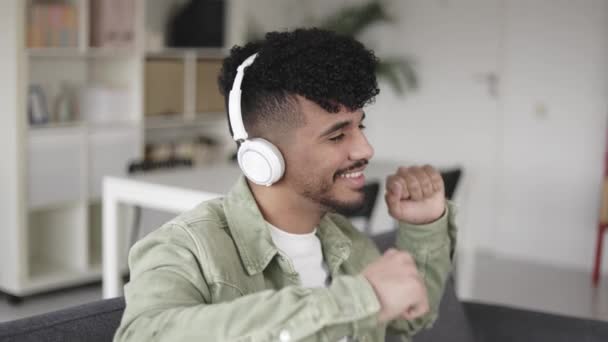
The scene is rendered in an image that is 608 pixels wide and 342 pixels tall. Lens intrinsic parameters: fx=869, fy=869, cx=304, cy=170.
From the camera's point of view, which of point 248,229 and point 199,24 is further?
point 199,24

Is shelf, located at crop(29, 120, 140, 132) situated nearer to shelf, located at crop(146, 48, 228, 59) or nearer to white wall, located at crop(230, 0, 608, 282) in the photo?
shelf, located at crop(146, 48, 228, 59)

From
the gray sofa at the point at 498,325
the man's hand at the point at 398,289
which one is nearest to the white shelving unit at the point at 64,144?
the gray sofa at the point at 498,325

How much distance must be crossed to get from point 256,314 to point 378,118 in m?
5.25

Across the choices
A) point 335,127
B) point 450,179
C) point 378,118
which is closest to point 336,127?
point 335,127

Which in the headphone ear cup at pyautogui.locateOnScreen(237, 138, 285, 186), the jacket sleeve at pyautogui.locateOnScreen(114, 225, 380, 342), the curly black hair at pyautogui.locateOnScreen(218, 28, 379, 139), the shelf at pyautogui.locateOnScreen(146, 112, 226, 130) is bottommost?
the shelf at pyautogui.locateOnScreen(146, 112, 226, 130)

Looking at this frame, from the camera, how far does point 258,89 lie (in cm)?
135

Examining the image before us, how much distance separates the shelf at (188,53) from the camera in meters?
4.80

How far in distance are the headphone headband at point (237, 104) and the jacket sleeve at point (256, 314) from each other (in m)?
0.32

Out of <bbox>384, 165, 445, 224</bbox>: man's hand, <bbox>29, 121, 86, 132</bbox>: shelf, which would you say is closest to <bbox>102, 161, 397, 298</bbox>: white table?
<bbox>29, 121, 86, 132</bbox>: shelf

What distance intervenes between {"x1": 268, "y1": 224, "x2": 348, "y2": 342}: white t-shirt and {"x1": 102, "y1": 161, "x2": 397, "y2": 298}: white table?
163cm

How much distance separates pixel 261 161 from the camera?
132cm

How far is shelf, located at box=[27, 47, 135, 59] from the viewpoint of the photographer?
415 centimetres

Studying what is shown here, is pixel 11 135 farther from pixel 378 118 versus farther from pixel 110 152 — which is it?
pixel 378 118

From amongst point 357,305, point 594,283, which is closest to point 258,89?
point 357,305
